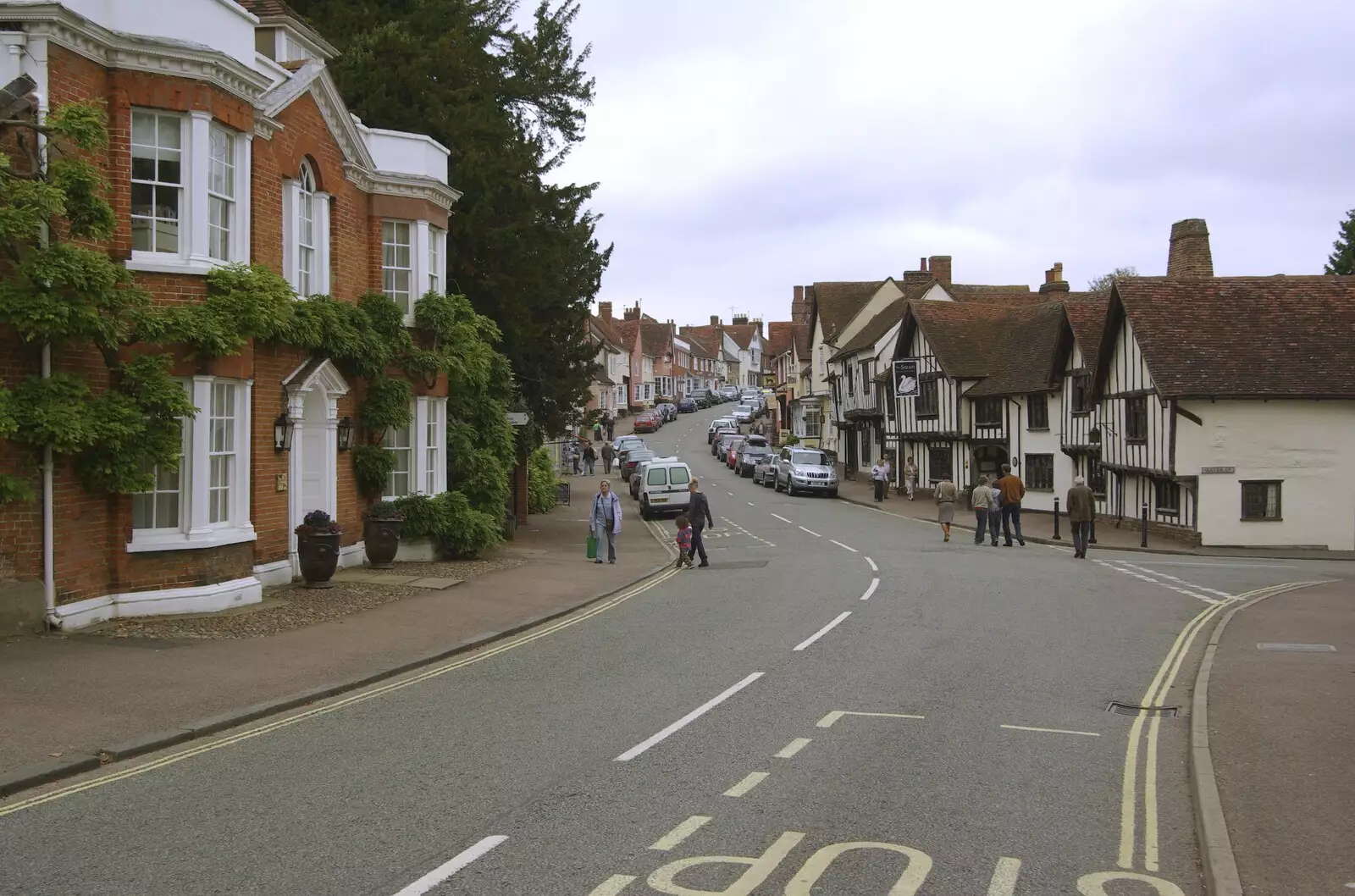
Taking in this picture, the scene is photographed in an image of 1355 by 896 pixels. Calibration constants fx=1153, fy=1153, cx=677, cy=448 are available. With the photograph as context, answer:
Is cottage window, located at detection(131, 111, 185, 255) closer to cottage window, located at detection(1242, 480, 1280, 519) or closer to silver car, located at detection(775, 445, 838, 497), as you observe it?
cottage window, located at detection(1242, 480, 1280, 519)

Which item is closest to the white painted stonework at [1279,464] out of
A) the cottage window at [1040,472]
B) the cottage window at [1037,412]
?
the cottage window at [1040,472]

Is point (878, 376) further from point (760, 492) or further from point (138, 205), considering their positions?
point (138, 205)

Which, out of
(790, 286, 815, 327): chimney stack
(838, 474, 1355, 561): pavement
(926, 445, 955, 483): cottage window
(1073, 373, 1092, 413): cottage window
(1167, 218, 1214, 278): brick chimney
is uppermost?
(790, 286, 815, 327): chimney stack

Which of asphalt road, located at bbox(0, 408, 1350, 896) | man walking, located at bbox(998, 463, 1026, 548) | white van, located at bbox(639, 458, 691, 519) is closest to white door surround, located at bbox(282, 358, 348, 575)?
asphalt road, located at bbox(0, 408, 1350, 896)

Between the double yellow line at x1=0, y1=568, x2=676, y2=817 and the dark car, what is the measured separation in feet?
128

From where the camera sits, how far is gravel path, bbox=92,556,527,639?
13891 mm

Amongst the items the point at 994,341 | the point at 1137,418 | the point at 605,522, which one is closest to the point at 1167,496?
the point at 1137,418

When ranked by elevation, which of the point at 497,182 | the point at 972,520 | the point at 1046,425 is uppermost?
the point at 497,182

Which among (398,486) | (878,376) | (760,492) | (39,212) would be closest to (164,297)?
(39,212)

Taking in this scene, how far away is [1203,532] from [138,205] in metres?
25.7

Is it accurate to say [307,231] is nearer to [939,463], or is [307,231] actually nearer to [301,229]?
[301,229]

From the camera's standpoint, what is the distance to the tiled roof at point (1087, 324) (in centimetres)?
3572

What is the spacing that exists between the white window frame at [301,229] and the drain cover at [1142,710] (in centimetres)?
1304

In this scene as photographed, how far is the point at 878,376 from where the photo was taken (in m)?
52.4
